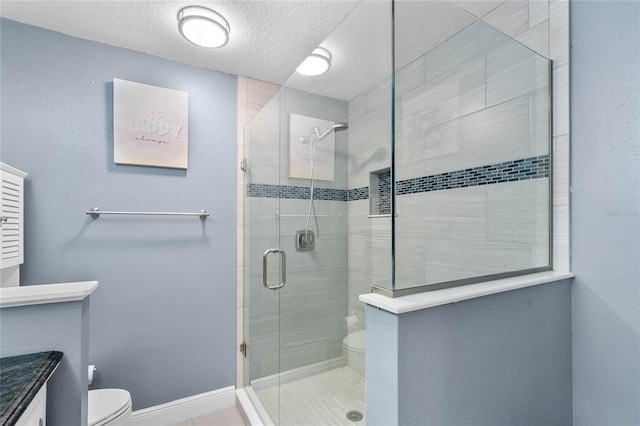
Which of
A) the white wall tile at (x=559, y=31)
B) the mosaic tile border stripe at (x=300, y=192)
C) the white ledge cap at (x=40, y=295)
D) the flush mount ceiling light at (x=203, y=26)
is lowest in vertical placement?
the white ledge cap at (x=40, y=295)

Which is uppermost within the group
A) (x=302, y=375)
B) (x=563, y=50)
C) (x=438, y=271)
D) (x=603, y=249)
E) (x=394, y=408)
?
(x=563, y=50)

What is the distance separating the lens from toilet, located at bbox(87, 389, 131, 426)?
135cm

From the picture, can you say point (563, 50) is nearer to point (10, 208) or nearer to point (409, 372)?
point (409, 372)

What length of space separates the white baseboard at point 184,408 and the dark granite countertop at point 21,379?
47.6 inches

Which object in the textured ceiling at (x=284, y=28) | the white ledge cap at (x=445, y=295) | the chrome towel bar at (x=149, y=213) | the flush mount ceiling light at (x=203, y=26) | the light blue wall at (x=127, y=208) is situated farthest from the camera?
the chrome towel bar at (x=149, y=213)

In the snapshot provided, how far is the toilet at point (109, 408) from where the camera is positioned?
1354 millimetres

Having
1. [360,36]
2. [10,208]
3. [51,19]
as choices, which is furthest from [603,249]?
[51,19]

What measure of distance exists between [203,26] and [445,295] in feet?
5.64

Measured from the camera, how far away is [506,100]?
130 centimetres

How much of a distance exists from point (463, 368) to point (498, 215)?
687mm

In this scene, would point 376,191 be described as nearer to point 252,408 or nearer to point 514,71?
point 514,71

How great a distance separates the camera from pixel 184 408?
188 centimetres

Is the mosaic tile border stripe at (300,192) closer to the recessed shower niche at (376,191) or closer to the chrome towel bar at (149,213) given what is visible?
the recessed shower niche at (376,191)

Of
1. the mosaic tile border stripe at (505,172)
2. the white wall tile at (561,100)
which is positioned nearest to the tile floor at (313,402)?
the mosaic tile border stripe at (505,172)
